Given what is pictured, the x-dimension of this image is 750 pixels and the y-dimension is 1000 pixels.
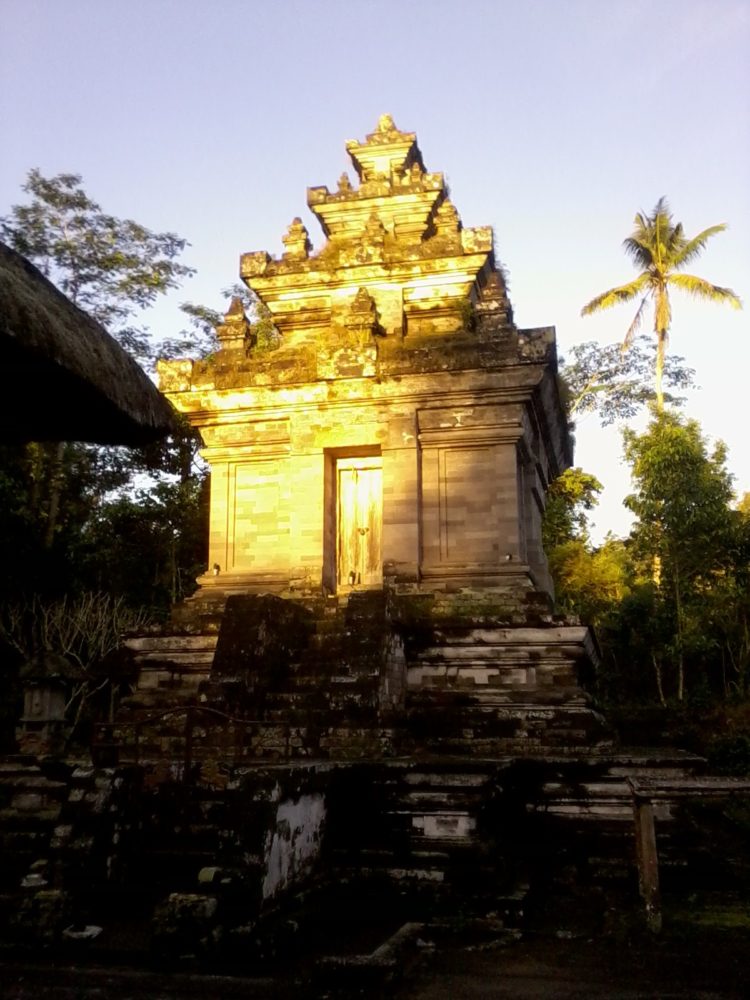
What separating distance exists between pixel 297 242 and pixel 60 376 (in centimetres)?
1346

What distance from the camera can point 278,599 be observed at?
37.1 feet

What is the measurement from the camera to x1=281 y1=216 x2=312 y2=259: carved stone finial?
1557 cm

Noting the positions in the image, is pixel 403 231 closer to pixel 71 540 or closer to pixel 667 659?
pixel 71 540

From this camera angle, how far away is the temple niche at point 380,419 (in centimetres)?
1295

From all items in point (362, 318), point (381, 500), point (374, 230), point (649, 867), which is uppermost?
point (374, 230)

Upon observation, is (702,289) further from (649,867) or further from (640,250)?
(649,867)

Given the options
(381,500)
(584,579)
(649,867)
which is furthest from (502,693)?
(584,579)

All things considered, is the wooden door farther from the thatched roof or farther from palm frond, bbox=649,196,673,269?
palm frond, bbox=649,196,673,269

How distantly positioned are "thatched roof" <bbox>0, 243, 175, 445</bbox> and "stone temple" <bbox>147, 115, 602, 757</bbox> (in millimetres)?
6288

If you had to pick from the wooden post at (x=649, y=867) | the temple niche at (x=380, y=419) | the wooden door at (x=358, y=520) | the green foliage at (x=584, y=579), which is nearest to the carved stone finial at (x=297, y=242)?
the temple niche at (x=380, y=419)

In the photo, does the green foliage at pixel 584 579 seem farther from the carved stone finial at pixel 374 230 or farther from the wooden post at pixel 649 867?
the wooden post at pixel 649 867

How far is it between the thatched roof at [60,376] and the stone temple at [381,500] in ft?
20.6

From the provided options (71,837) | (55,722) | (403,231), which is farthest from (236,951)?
(403,231)

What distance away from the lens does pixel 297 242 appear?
51.4 ft
